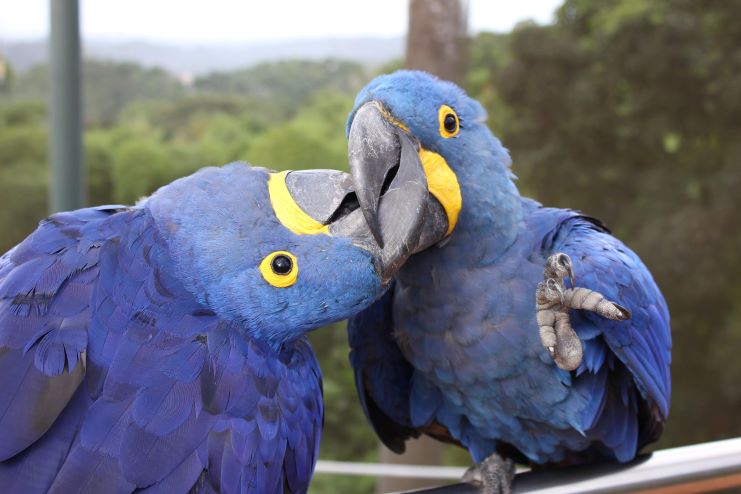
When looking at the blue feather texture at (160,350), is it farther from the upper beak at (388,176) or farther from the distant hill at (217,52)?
the distant hill at (217,52)

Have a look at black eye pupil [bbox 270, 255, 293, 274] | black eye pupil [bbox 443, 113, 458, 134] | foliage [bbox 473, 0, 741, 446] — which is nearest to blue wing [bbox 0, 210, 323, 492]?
black eye pupil [bbox 270, 255, 293, 274]

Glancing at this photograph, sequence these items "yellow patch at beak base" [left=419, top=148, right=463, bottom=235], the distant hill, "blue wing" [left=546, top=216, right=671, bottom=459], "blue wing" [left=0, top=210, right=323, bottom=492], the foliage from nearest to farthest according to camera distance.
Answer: "blue wing" [left=0, top=210, right=323, bottom=492]
"yellow patch at beak base" [left=419, top=148, right=463, bottom=235]
"blue wing" [left=546, top=216, right=671, bottom=459]
the foliage
the distant hill

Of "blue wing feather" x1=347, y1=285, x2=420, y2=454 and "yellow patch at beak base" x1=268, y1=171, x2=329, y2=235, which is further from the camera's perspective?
"blue wing feather" x1=347, y1=285, x2=420, y2=454

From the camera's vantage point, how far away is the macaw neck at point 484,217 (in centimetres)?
125

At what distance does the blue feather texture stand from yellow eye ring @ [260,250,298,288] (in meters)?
0.01

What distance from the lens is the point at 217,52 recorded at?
4.48 meters

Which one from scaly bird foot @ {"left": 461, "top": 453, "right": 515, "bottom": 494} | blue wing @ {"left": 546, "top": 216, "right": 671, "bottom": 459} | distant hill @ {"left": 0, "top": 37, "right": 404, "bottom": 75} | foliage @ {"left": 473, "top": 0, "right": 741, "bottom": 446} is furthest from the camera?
distant hill @ {"left": 0, "top": 37, "right": 404, "bottom": 75}

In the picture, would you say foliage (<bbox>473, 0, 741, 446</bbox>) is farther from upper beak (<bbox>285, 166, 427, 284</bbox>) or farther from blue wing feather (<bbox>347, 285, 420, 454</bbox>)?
upper beak (<bbox>285, 166, 427, 284</bbox>)

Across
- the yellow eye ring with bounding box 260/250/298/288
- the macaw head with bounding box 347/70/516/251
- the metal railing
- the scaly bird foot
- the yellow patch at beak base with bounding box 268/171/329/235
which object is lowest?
the scaly bird foot

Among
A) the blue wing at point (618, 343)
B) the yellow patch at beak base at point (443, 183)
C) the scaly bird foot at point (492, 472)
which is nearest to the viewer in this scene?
the yellow patch at beak base at point (443, 183)

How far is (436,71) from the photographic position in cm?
310

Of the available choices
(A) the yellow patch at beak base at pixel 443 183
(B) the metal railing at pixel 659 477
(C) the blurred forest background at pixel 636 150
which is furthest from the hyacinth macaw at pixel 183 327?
(C) the blurred forest background at pixel 636 150

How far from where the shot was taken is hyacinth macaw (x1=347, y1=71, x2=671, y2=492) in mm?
1188

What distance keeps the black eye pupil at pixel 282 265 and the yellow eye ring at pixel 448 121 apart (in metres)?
0.38
